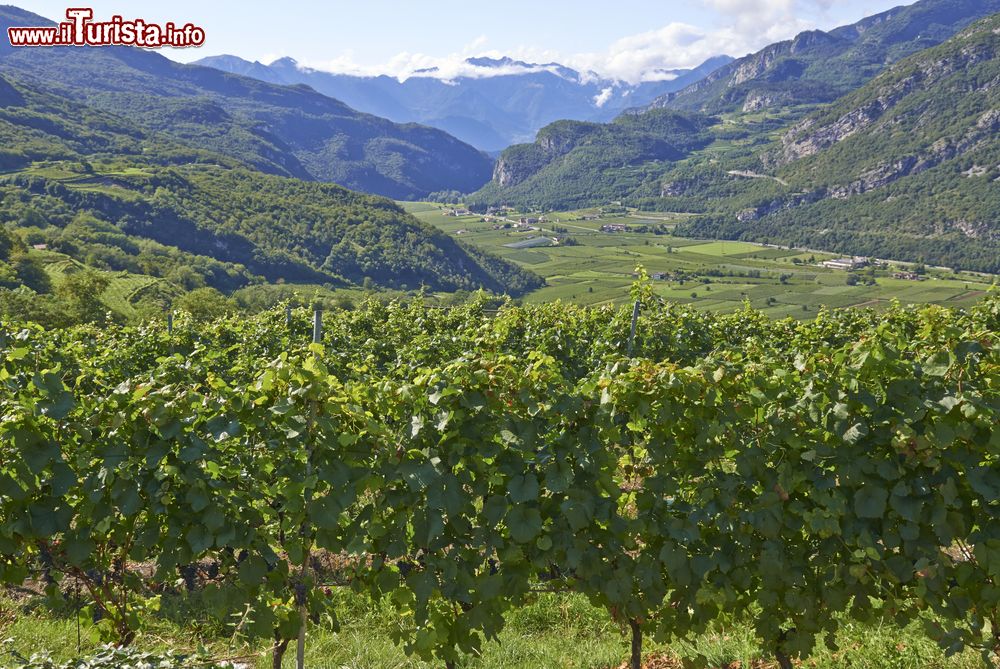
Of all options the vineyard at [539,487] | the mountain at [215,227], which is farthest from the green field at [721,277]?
the vineyard at [539,487]

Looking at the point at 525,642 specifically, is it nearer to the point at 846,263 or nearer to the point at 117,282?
the point at 117,282

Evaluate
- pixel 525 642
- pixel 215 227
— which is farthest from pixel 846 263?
pixel 525 642

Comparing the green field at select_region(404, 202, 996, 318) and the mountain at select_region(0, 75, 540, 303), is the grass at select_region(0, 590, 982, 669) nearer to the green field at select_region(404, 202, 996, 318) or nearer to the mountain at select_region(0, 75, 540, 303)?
the green field at select_region(404, 202, 996, 318)

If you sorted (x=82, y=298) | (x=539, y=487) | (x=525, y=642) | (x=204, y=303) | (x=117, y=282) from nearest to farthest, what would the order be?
(x=539, y=487), (x=525, y=642), (x=82, y=298), (x=204, y=303), (x=117, y=282)

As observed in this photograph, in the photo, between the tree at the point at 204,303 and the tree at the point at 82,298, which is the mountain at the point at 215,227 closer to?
the tree at the point at 204,303

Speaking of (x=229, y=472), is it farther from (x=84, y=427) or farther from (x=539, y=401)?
(x=539, y=401)

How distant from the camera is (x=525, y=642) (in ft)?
19.0

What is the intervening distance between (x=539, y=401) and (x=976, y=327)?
9.28 meters

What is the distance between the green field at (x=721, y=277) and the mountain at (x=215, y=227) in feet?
55.1

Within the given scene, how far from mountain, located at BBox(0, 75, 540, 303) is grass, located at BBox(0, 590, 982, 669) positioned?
334 ft

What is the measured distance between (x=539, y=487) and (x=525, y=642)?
2.36 meters

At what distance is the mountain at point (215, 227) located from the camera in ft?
370

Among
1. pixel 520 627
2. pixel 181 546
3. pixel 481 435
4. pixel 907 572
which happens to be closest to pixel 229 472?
pixel 181 546

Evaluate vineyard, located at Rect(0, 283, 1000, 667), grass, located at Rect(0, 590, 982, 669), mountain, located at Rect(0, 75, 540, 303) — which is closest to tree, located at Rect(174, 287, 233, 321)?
mountain, located at Rect(0, 75, 540, 303)
